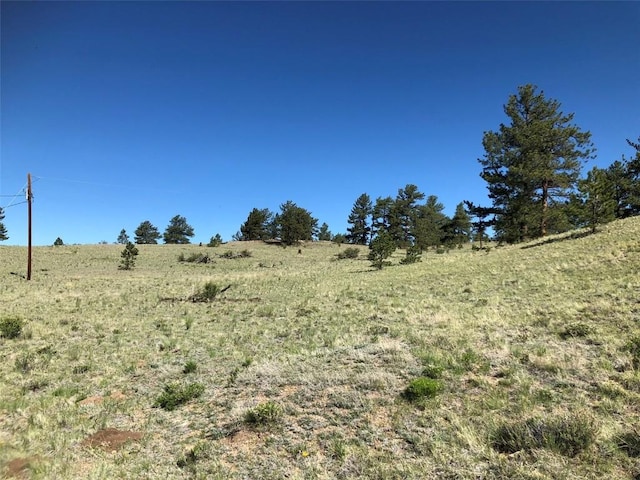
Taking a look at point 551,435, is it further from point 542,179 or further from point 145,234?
point 145,234

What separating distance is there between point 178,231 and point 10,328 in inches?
4413

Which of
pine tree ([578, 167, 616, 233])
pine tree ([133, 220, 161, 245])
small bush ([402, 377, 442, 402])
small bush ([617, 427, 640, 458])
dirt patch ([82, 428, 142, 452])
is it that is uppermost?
pine tree ([133, 220, 161, 245])

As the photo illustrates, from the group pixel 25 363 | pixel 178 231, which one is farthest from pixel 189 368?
pixel 178 231

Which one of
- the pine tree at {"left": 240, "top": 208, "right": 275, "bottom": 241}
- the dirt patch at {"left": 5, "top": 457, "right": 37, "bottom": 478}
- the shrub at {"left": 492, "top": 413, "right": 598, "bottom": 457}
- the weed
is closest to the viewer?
the shrub at {"left": 492, "top": 413, "right": 598, "bottom": 457}

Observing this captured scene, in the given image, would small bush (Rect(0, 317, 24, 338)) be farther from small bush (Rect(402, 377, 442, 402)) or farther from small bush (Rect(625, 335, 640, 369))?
small bush (Rect(625, 335, 640, 369))

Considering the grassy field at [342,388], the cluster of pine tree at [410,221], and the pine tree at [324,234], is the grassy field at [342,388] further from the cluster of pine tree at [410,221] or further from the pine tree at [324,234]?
the pine tree at [324,234]

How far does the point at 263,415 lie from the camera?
6.60 meters

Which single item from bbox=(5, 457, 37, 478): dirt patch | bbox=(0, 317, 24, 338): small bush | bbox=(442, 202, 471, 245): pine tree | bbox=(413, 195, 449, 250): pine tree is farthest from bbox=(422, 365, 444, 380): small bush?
bbox=(442, 202, 471, 245): pine tree

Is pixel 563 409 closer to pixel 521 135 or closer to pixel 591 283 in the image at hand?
pixel 591 283

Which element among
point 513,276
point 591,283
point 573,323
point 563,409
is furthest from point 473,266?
point 563,409

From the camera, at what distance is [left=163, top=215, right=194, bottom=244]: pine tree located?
120 metres

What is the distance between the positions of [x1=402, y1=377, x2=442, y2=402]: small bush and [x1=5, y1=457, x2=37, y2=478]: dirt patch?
233 inches

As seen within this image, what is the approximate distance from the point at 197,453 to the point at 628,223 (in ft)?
109

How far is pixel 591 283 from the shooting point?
14.9 m
